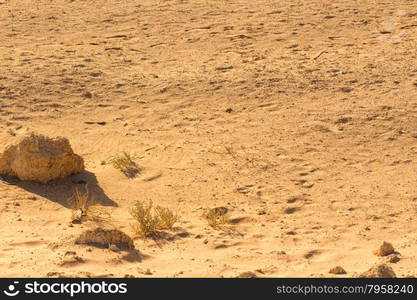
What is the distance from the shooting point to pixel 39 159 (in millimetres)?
7875

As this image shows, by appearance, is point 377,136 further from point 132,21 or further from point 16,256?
point 132,21

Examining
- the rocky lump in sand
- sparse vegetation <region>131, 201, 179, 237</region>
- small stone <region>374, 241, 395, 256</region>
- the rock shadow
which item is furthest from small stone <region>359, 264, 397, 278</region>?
the rocky lump in sand

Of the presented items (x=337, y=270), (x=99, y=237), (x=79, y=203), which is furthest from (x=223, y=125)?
(x=337, y=270)

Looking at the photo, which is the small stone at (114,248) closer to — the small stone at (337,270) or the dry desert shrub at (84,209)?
the dry desert shrub at (84,209)

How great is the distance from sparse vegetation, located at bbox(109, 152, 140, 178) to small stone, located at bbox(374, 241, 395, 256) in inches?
106

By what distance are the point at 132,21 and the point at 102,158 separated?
4.32m

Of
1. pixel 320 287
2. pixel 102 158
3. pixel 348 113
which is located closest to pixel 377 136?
pixel 348 113

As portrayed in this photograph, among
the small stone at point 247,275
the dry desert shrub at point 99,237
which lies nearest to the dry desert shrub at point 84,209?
the dry desert shrub at point 99,237

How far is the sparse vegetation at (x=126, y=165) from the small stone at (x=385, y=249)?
8.80ft

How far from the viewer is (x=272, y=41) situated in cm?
1137

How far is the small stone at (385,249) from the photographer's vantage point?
21.1ft

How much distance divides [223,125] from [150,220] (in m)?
2.44

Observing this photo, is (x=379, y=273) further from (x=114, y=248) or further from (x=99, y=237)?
(x=99, y=237)

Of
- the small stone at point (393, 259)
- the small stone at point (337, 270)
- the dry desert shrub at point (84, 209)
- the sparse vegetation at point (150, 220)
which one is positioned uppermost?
the dry desert shrub at point (84, 209)
